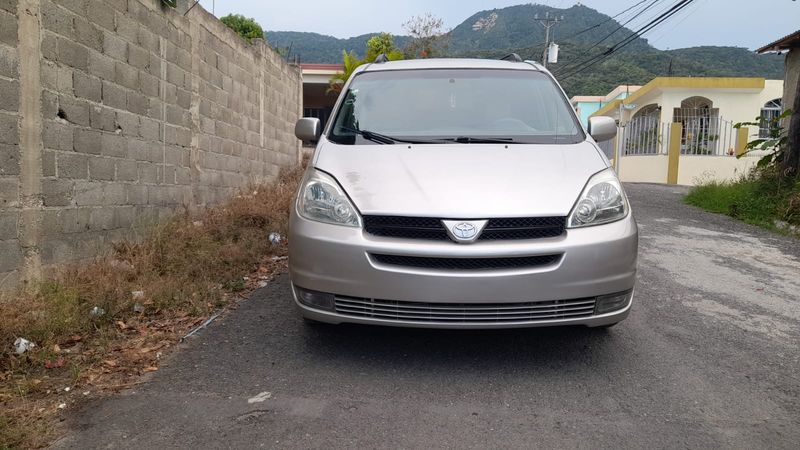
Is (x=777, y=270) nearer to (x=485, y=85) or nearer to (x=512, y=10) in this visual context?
(x=485, y=85)

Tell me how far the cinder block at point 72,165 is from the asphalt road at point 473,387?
162 centimetres

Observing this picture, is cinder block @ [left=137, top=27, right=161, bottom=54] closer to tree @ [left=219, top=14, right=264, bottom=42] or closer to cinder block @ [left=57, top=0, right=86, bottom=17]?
cinder block @ [left=57, top=0, right=86, bottom=17]

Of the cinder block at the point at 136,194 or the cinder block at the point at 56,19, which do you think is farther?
the cinder block at the point at 136,194

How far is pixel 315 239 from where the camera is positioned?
319cm

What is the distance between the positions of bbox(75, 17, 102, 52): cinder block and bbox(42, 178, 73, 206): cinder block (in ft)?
3.69

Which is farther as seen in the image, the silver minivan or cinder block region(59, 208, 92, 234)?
cinder block region(59, 208, 92, 234)

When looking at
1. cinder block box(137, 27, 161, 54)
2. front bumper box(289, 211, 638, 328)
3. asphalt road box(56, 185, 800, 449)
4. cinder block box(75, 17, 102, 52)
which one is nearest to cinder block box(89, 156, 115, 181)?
cinder block box(75, 17, 102, 52)

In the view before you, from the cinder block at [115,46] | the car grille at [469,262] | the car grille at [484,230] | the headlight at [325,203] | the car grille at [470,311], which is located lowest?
the car grille at [470,311]

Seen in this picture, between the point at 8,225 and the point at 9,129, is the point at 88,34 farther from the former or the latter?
the point at 8,225

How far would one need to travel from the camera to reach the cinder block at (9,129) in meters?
3.84

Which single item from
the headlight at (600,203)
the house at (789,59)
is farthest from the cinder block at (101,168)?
the house at (789,59)

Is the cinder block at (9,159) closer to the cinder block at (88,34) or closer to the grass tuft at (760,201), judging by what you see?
the cinder block at (88,34)

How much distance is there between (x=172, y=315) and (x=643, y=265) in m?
4.31

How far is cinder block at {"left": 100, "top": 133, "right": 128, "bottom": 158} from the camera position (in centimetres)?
503
